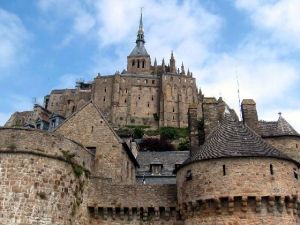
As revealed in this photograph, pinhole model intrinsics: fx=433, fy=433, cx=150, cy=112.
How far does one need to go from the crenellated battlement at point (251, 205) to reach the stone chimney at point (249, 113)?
6.95 metres

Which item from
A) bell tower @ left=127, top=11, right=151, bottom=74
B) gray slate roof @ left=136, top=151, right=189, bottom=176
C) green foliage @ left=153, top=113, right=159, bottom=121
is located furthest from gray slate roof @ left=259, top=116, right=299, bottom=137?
bell tower @ left=127, top=11, right=151, bottom=74

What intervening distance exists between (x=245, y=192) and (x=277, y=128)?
320 inches

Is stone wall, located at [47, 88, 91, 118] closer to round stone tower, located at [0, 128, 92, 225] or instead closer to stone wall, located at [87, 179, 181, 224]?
stone wall, located at [87, 179, 181, 224]

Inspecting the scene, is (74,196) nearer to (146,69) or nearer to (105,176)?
(105,176)

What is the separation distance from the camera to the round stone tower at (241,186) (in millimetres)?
20109

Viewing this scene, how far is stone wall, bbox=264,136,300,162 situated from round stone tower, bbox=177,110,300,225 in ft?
15.1

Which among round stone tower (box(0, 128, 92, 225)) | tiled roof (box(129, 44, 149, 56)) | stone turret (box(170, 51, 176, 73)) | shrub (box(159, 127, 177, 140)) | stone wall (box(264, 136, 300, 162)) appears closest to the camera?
round stone tower (box(0, 128, 92, 225))

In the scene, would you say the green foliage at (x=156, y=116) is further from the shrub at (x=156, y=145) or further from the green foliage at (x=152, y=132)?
the shrub at (x=156, y=145)

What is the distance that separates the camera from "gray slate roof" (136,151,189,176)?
122 ft

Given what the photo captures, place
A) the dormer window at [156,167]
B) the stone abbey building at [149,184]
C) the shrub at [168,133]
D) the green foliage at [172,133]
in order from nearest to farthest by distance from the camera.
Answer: the stone abbey building at [149,184]
the dormer window at [156,167]
the shrub at [168,133]
the green foliage at [172,133]

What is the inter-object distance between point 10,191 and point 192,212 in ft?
29.1

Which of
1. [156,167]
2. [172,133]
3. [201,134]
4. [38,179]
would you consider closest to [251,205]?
[201,134]

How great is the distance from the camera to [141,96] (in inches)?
5281

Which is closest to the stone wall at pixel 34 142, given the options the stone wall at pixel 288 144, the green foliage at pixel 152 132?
the stone wall at pixel 288 144
